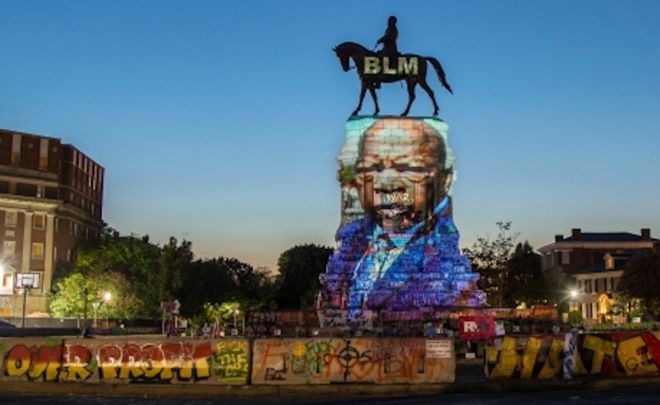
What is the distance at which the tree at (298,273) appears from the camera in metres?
123

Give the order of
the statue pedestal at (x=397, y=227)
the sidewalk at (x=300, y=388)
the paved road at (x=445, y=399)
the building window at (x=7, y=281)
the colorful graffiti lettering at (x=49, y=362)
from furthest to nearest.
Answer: the building window at (x=7, y=281)
the statue pedestal at (x=397, y=227)
the colorful graffiti lettering at (x=49, y=362)
the sidewalk at (x=300, y=388)
the paved road at (x=445, y=399)

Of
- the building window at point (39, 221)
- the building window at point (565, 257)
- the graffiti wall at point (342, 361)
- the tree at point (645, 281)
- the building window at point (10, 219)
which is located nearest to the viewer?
the graffiti wall at point (342, 361)

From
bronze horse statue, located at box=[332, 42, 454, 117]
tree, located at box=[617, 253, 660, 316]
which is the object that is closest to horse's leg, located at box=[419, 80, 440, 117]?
bronze horse statue, located at box=[332, 42, 454, 117]

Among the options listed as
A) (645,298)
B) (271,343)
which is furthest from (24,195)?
(271,343)

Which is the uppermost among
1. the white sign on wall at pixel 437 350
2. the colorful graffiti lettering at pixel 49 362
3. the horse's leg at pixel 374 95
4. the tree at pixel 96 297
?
the horse's leg at pixel 374 95

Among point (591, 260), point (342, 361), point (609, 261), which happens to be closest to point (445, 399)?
point (342, 361)

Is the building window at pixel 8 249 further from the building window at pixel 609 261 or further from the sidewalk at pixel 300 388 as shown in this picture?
the sidewalk at pixel 300 388

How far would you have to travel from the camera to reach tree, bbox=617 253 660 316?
8112 cm

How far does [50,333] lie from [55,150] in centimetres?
4274

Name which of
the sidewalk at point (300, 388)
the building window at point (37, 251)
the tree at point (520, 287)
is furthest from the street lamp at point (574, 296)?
the sidewalk at point (300, 388)

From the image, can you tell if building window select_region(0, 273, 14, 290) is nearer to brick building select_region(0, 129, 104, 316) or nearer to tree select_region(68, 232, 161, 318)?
brick building select_region(0, 129, 104, 316)

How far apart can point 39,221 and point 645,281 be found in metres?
67.5

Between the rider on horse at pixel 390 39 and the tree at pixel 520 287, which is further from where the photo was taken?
the tree at pixel 520 287

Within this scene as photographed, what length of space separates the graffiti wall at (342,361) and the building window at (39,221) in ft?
273
